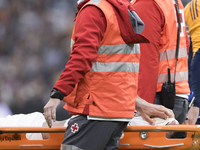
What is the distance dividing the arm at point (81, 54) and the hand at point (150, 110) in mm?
644

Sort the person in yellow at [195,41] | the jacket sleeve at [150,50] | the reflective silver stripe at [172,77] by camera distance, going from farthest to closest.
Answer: the person in yellow at [195,41] < the reflective silver stripe at [172,77] < the jacket sleeve at [150,50]

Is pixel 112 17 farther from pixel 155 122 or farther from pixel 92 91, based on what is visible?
pixel 155 122

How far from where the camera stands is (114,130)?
1.54 m

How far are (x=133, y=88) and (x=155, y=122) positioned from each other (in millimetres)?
617

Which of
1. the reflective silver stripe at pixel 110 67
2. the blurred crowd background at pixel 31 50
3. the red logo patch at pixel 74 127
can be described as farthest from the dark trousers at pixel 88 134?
the blurred crowd background at pixel 31 50

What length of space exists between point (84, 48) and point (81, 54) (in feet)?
0.12

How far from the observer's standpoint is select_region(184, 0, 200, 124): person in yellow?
3043 mm

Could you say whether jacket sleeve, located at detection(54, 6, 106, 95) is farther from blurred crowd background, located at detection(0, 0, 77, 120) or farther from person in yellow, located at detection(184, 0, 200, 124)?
blurred crowd background, located at detection(0, 0, 77, 120)

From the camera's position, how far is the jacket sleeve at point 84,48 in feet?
4.50

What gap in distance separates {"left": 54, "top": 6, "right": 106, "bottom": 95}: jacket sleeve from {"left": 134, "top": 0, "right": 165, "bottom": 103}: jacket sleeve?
2.10 feet

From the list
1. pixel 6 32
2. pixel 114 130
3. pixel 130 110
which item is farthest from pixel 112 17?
pixel 6 32

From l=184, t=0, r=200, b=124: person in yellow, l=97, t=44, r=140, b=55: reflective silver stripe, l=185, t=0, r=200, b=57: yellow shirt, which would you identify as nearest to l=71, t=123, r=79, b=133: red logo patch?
l=97, t=44, r=140, b=55: reflective silver stripe

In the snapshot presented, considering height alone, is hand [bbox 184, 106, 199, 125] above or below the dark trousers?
below

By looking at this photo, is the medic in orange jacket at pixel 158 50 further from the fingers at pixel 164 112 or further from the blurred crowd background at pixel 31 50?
the blurred crowd background at pixel 31 50
